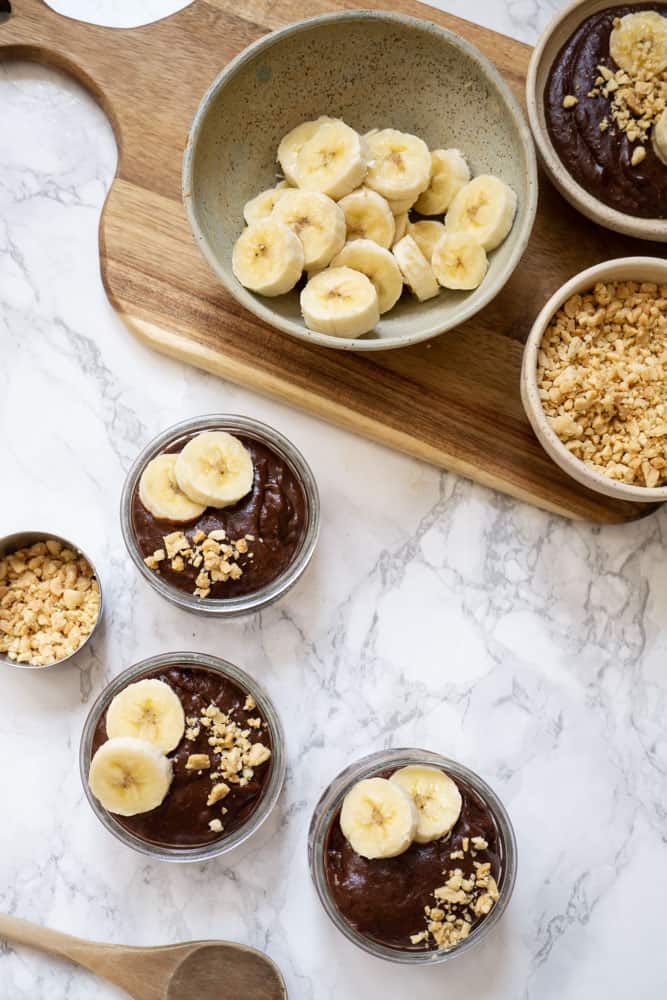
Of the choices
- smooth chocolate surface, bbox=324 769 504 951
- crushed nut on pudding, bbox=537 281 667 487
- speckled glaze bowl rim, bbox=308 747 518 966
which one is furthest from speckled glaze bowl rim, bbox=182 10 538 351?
smooth chocolate surface, bbox=324 769 504 951

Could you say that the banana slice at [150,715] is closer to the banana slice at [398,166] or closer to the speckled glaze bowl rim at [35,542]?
the speckled glaze bowl rim at [35,542]

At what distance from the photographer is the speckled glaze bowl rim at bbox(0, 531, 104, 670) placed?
2885mm

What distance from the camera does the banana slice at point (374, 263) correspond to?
9.37 feet

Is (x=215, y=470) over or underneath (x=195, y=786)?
over

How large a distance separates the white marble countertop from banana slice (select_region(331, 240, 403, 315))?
1.49 feet

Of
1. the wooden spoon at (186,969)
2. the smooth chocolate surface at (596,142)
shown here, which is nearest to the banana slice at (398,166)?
the smooth chocolate surface at (596,142)

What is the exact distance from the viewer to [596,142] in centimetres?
291

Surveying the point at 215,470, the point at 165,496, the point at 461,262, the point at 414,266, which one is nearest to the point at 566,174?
the point at 461,262

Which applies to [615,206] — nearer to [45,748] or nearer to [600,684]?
[600,684]

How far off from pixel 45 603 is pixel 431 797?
115 cm

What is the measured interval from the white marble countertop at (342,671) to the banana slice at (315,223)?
48 centimetres

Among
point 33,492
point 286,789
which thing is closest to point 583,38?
point 33,492

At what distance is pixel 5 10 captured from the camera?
10.4ft

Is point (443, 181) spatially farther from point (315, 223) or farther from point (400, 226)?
point (315, 223)
